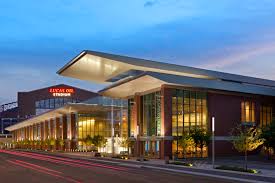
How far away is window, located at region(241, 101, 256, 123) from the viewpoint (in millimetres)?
64812

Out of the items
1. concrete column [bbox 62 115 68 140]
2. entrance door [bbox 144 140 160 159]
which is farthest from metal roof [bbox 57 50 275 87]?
concrete column [bbox 62 115 68 140]

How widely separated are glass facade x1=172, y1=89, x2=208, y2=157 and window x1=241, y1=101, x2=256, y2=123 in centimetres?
652

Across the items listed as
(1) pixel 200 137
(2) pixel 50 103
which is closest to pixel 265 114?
(1) pixel 200 137

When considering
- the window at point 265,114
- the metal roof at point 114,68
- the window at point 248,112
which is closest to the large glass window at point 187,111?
the metal roof at point 114,68

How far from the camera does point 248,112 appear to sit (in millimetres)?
65625

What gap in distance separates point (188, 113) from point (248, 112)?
33.1ft

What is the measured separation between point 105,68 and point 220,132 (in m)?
17.4

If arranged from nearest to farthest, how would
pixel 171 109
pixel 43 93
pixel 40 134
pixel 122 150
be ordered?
pixel 171 109
pixel 122 150
pixel 40 134
pixel 43 93

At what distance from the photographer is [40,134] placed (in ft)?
459

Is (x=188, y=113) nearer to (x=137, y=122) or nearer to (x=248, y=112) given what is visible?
(x=137, y=122)

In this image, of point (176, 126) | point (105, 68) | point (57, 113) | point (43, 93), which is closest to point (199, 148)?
point (176, 126)

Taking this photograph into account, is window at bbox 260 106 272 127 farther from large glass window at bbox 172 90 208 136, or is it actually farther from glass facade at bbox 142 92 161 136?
glass facade at bbox 142 92 161 136

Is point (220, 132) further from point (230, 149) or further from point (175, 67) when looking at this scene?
point (175, 67)

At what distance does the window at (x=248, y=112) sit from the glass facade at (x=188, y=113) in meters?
6.52
